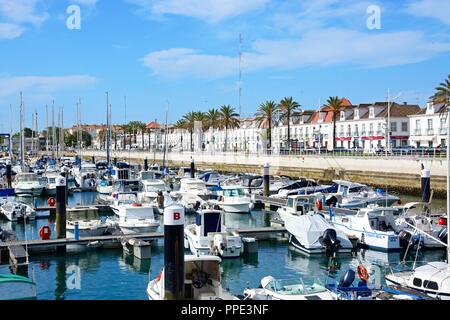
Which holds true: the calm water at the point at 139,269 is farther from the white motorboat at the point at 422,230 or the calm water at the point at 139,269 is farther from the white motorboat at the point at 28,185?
the white motorboat at the point at 28,185

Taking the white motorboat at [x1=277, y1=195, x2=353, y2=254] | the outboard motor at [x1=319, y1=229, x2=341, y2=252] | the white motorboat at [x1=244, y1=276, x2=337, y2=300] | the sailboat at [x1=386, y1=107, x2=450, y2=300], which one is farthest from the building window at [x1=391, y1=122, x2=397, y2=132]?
the white motorboat at [x1=244, y1=276, x2=337, y2=300]

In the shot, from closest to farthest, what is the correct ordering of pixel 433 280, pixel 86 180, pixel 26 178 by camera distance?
1. pixel 433 280
2. pixel 26 178
3. pixel 86 180

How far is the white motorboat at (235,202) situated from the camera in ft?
137

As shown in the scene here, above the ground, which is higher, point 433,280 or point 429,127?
point 429,127

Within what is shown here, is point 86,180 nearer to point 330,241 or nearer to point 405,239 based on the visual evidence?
point 330,241

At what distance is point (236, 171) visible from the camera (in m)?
90.4

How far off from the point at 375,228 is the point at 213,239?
8.74 meters

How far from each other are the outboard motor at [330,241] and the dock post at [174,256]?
523 inches

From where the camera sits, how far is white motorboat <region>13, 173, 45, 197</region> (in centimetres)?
5419

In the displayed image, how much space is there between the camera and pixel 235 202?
137 feet

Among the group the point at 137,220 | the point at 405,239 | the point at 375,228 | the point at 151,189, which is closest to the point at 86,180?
the point at 151,189
